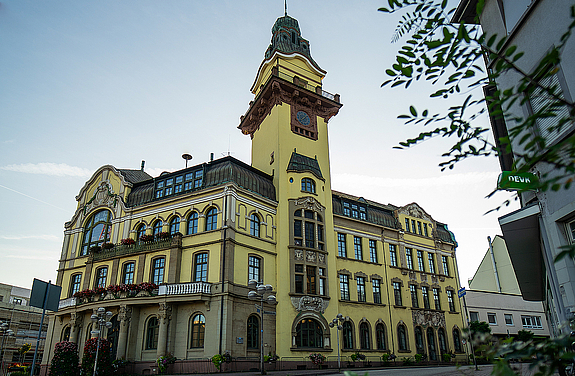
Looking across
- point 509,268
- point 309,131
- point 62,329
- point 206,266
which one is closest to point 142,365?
point 206,266

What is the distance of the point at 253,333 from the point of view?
2930cm

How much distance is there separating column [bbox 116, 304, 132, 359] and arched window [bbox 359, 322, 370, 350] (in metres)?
18.6

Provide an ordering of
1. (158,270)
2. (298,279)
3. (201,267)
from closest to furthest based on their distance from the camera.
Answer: (201,267), (158,270), (298,279)

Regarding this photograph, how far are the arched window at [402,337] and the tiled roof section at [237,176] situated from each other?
1713 cm

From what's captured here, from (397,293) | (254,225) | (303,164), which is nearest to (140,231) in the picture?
(254,225)

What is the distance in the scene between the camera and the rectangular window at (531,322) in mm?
50688

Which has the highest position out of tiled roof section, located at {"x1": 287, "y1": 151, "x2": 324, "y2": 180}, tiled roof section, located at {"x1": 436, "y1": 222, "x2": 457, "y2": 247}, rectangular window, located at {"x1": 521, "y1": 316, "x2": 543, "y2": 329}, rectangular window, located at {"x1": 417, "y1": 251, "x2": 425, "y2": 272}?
tiled roof section, located at {"x1": 287, "y1": 151, "x2": 324, "y2": 180}

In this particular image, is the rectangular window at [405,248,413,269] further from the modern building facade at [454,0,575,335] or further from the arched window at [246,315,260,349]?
the modern building facade at [454,0,575,335]

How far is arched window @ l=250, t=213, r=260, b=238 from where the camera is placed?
32281 millimetres

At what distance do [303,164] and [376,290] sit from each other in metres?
13.6

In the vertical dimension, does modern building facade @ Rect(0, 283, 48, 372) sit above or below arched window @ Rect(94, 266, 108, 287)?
below

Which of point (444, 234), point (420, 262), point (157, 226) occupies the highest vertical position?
point (444, 234)

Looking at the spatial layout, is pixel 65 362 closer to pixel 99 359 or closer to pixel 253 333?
pixel 99 359

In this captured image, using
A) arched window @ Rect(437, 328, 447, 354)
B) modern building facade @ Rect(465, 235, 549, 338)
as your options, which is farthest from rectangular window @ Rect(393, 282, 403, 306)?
modern building facade @ Rect(465, 235, 549, 338)
